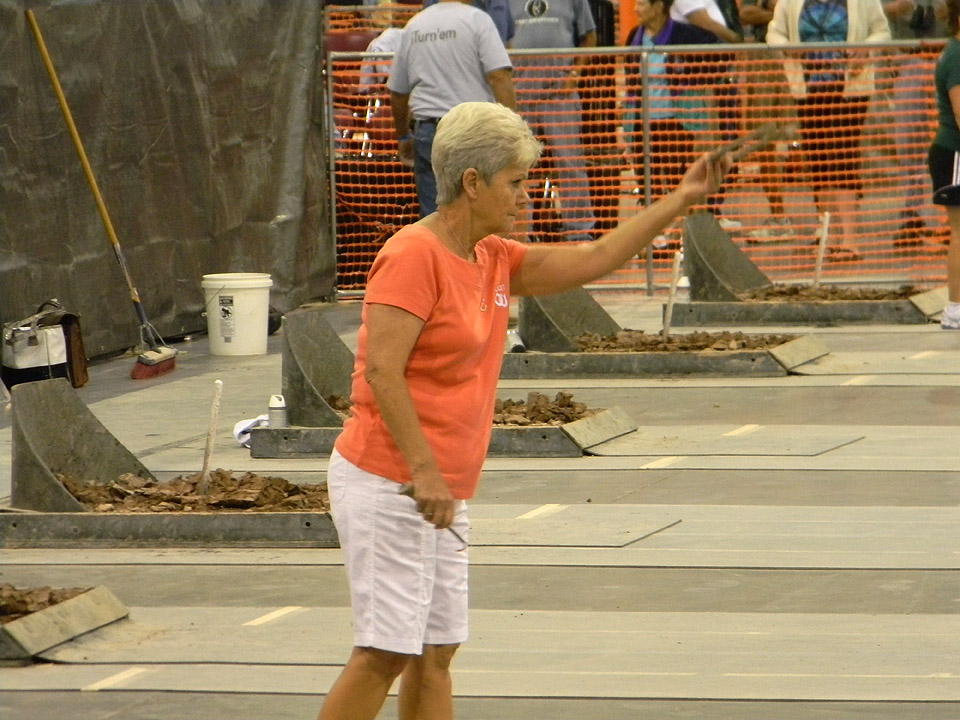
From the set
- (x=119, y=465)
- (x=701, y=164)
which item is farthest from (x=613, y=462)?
(x=701, y=164)

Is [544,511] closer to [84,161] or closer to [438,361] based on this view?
[438,361]

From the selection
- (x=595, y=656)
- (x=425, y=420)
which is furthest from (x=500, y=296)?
(x=595, y=656)

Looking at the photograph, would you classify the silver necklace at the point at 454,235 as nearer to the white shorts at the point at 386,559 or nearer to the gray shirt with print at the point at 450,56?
the white shorts at the point at 386,559

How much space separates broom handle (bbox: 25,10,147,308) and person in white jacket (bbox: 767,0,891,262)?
7085 millimetres

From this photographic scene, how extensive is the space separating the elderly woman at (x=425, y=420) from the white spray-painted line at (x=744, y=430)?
214 inches

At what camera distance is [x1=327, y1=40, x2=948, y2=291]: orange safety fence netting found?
16.8 meters

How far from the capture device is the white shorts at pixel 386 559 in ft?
13.9

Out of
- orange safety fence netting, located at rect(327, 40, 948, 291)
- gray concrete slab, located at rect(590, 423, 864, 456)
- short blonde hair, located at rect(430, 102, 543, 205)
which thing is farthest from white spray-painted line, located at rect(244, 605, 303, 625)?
orange safety fence netting, located at rect(327, 40, 948, 291)

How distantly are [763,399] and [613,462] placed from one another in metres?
2.07

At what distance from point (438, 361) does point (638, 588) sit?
8.27 feet

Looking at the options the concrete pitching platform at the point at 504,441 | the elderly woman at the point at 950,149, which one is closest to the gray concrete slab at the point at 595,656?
the concrete pitching platform at the point at 504,441

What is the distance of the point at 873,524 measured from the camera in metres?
7.51

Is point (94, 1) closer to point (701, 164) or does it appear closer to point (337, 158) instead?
point (337, 158)

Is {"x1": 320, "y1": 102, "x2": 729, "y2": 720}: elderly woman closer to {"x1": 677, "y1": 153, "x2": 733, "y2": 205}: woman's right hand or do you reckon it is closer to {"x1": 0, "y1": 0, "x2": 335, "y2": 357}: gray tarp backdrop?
{"x1": 677, "y1": 153, "x2": 733, "y2": 205}: woman's right hand
